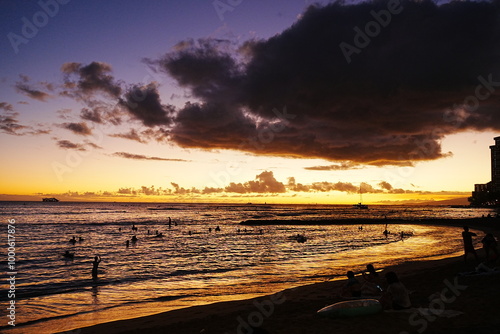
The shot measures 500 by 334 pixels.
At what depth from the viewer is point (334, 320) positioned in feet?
38.1

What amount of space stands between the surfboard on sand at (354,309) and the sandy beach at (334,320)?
0.22 meters

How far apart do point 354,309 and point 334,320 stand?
30.6 inches

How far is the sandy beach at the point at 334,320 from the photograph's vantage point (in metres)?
10.3

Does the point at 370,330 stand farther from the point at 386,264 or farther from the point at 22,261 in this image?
the point at 22,261

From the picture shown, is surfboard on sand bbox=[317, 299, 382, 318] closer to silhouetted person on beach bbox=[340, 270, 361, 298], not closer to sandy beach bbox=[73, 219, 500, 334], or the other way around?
sandy beach bbox=[73, 219, 500, 334]

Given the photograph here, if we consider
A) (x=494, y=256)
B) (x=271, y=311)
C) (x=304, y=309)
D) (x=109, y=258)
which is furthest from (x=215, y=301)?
(x=109, y=258)

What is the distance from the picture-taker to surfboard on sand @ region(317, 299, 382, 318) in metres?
11.7

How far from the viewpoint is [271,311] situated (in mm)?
14242

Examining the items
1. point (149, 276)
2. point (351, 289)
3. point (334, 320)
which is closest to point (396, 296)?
point (334, 320)

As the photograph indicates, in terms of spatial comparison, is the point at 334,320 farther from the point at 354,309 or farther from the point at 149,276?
the point at 149,276

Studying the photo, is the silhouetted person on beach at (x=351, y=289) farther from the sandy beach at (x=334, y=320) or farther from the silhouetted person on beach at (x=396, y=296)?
the silhouetted person on beach at (x=396, y=296)

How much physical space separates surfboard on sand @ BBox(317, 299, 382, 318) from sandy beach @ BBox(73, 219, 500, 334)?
0.22 m

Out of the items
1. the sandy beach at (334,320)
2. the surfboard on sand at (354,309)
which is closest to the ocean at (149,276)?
the sandy beach at (334,320)

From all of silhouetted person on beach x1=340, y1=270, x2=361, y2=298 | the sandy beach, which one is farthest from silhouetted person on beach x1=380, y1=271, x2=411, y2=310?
silhouetted person on beach x1=340, y1=270, x2=361, y2=298
